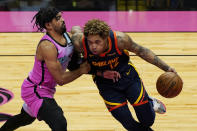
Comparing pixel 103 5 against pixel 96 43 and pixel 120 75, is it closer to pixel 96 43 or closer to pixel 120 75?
pixel 120 75

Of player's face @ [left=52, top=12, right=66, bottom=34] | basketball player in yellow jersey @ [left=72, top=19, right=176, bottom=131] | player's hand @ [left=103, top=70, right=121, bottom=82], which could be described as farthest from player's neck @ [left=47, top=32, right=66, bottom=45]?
player's hand @ [left=103, top=70, right=121, bottom=82]

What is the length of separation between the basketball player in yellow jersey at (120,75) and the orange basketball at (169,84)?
0.08 meters

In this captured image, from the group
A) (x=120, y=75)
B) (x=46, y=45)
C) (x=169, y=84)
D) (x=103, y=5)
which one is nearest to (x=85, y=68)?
(x=120, y=75)

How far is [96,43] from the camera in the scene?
12.3 ft

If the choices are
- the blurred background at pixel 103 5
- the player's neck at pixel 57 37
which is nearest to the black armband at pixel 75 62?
the player's neck at pixel 57 37

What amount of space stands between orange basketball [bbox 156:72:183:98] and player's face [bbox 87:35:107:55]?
787 millimetres

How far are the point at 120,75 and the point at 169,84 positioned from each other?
1.69 feet

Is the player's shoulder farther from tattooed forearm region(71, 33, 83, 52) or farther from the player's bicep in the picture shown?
tattooed forearm region(71, 33, 83, 52)

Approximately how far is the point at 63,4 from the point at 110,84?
8.52m

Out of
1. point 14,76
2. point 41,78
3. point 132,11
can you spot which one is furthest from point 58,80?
point 132,11

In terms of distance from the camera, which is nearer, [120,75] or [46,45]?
[46,45]

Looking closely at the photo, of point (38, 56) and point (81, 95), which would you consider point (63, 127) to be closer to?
point (38, 56)

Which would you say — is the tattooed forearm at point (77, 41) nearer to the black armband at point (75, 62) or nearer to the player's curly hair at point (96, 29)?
the black armband at point (75, 62)

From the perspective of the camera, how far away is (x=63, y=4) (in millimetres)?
12273
